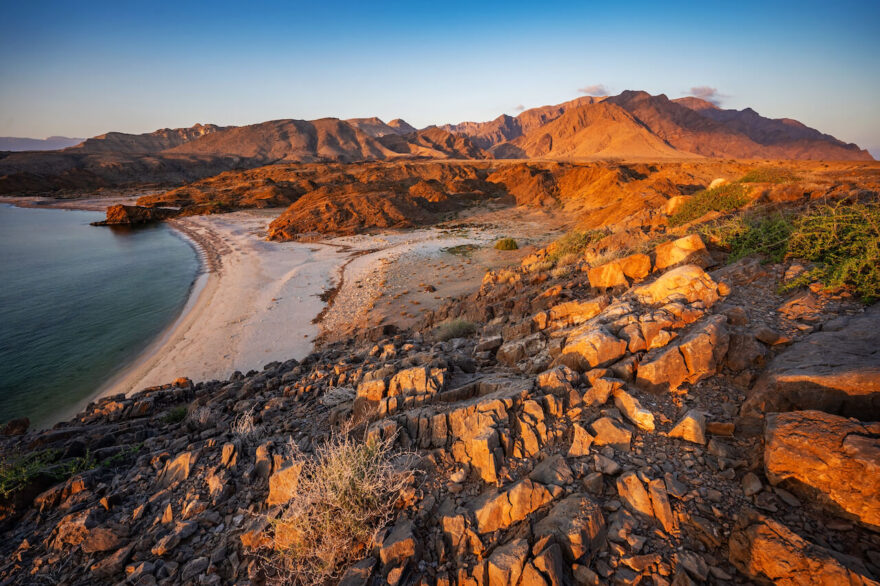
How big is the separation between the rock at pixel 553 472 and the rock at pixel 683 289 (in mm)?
3106

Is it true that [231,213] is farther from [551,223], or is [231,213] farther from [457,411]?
[457,411]

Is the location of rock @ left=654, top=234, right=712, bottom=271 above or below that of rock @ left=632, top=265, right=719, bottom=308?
above

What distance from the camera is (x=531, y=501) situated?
302 centimetres

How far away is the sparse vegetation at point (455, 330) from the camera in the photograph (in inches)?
321

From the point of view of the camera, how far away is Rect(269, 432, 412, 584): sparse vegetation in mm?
2972

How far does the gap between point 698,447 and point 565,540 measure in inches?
58.0

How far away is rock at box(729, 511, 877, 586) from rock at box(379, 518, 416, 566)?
2238 mm

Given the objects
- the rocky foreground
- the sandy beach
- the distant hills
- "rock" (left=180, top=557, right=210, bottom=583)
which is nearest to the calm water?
the sandy beach

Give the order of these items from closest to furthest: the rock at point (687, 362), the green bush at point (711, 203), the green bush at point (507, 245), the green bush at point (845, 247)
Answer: the rock at point (687, 362)
the green bush at point (845, 247)
the green bush at point (711, 203)
the green bush at point (507, 245)

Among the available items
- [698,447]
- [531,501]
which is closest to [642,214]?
[698,447]

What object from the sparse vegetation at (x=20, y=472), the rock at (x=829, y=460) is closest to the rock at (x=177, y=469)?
the sparse vegetation at (x=20, y=472)

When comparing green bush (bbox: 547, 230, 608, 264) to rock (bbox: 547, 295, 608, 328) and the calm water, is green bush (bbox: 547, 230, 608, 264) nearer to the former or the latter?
rock (bbox: 547, 295, 608, 328)

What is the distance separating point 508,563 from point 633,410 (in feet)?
6.20

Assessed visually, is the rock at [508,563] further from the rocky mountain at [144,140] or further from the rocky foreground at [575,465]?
the rocky mountain at [144,140]
